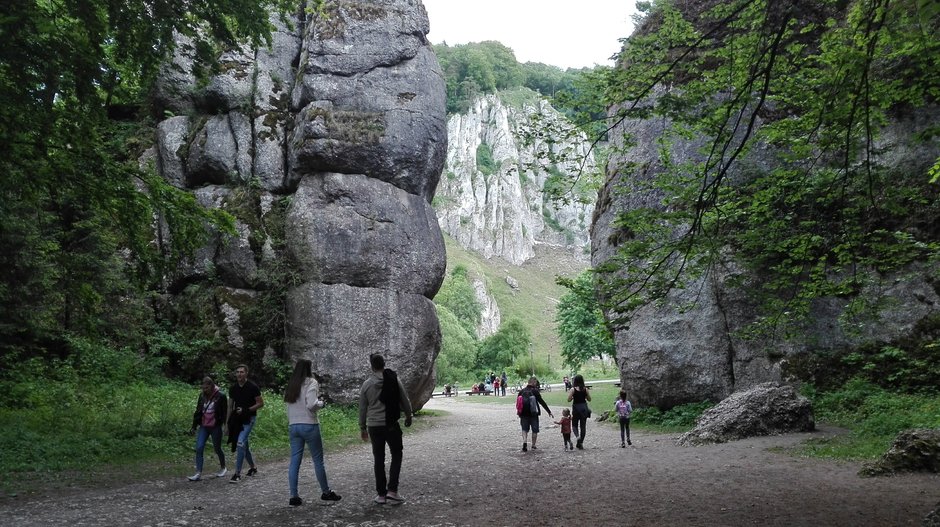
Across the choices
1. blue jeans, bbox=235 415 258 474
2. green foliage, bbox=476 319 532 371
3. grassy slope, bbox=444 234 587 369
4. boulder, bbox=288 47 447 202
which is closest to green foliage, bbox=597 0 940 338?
blue jeans, bbox=235 415 258 474

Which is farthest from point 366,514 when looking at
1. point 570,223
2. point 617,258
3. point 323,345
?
point 570,223

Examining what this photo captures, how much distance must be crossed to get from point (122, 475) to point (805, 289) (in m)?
11.9

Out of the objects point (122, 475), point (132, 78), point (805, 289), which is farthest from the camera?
point (132, 78)

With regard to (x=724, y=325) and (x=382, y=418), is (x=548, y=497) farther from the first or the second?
(x=724, y=325)

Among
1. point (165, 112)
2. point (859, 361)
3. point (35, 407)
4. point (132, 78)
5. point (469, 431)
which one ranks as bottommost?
point (469, 431)

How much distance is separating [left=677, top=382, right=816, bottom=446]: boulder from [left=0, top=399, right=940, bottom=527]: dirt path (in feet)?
5.01

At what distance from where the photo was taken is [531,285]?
133750 millimetres

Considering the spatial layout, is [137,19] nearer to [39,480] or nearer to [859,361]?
[39,480]

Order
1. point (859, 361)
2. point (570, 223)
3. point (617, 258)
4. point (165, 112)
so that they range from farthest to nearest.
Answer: point (570, 223)
point (165, 112)
point (859, 361)
point (617, 258)

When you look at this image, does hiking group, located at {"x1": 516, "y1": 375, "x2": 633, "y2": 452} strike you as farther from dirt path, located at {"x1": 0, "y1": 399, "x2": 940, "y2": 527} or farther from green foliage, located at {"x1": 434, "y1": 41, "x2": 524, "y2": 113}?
green foliage, located at {"x1": 434, "y1": 41, "x2": 524, "y2": 113}

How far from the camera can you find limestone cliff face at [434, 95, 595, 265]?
460 ft

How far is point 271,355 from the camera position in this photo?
1950 centimetres

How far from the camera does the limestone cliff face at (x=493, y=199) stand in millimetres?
140250

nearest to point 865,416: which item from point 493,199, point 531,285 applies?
point 531,285
